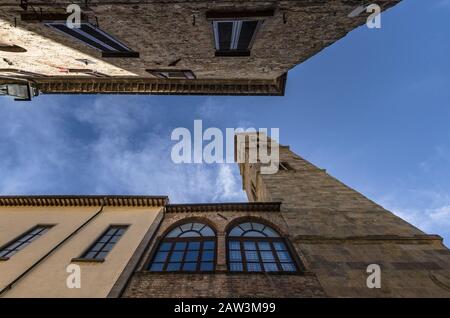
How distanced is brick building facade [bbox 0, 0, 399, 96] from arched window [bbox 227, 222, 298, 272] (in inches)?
265

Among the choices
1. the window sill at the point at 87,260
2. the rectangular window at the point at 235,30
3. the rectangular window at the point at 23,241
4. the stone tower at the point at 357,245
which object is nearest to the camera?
the rectangular window at the point at 235,30

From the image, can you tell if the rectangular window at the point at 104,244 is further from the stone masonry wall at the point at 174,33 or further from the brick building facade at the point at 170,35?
the stone masonry wall at the point at 174,33

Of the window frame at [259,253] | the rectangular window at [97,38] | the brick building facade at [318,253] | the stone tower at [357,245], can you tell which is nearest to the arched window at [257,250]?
the window frame at [259,253]

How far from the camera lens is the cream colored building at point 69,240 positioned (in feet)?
22.3

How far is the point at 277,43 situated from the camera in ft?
26.0

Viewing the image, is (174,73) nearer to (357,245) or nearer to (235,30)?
(235,30)

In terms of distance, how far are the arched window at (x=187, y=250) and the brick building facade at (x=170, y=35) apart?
265 inches

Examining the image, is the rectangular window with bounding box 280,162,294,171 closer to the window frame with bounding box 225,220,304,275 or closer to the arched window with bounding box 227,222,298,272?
the window frame with bounding box 225,220,304,275

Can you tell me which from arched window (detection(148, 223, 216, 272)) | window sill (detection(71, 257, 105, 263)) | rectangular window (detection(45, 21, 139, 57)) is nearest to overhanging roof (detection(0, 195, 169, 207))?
arched window (detection(148, 223, 216, 272))
